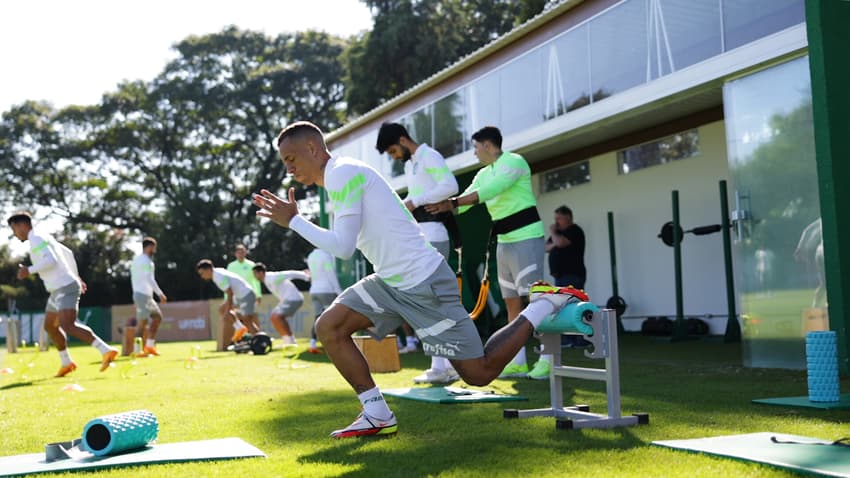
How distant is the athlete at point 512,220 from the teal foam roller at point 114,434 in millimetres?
3439

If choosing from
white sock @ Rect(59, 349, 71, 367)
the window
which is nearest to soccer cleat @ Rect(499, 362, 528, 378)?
white sock @ Rect(59, 349, 71, 367)

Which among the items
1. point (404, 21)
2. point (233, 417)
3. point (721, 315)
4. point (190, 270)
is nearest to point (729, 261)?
point (721, 315)

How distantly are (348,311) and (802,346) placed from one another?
15.7 feet

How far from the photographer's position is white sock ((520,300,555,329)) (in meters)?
4.38

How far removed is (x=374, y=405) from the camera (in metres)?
4.30

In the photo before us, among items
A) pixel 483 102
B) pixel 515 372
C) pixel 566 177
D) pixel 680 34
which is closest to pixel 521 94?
pixel 483 102

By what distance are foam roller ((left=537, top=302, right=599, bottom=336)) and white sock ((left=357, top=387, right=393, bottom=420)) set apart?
0.96 m

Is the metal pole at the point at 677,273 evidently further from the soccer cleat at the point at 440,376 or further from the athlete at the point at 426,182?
the soccer cleat at the point at 440,376

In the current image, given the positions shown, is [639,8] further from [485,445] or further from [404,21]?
[404,21]

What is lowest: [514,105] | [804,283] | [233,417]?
[233,417]

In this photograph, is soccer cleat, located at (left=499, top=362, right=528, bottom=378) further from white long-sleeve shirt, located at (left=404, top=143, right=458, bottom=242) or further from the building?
the building

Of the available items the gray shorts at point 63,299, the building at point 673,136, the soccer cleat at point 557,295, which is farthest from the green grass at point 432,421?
the gray shorts at point 63,299

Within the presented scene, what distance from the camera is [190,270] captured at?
38844mm

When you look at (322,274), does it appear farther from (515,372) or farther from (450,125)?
(515,372)
